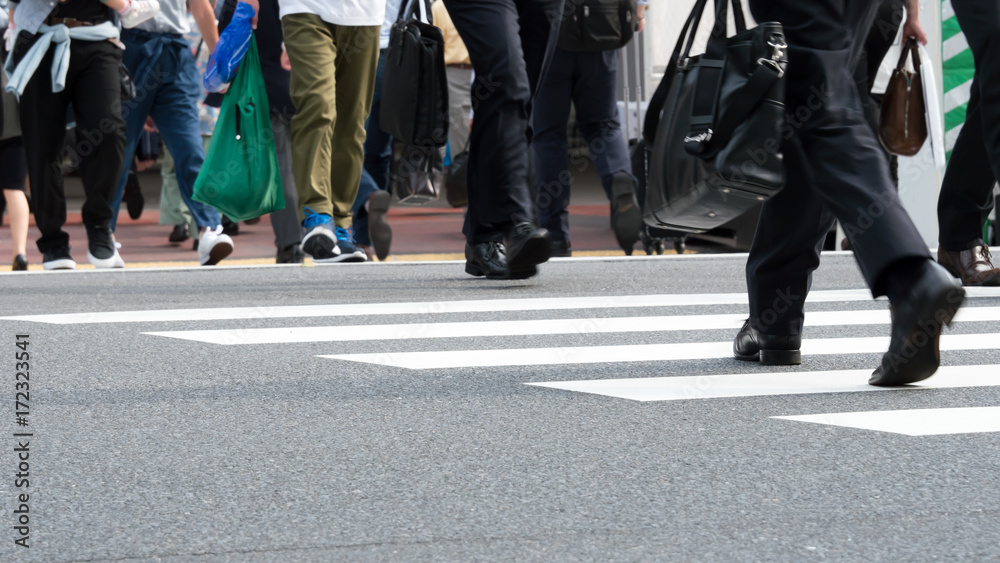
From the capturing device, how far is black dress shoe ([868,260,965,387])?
3.10m

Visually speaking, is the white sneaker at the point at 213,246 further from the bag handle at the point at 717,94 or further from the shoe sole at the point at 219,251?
the bag handle at the point at 717,94

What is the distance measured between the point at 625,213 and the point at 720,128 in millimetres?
4457

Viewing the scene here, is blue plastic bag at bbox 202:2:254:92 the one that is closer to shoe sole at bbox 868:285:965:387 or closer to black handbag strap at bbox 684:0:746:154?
black handbag strap at bbox 684:0:746:154

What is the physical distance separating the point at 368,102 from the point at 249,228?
16.7ft

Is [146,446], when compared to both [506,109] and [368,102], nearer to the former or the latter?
[506,109]

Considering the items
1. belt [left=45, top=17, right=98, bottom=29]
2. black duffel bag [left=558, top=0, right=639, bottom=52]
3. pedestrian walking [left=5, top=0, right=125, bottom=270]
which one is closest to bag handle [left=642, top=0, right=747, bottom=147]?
black duffel bag [left=558, top=0, right=639, bottom=52]

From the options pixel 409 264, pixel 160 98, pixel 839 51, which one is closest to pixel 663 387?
pixel 839 51

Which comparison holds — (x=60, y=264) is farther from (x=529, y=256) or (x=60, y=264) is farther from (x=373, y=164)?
(x=529, y=256)

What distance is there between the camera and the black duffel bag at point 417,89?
5973 mm

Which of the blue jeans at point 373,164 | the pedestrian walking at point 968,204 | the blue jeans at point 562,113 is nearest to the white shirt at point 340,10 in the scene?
the blue jeans at point 373,164

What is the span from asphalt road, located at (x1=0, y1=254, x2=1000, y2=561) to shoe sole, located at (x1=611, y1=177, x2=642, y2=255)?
287 centimetres

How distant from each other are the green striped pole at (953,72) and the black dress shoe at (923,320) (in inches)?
227

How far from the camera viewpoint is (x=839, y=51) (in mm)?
3367

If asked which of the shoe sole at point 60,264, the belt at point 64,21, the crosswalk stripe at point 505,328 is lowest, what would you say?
the shoe sole at point 60,264
